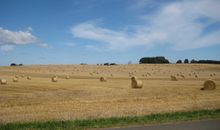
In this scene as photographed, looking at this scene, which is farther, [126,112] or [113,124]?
[126,112]

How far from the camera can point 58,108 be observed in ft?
64.8

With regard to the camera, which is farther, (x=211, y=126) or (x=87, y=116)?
(x=87, y=116)

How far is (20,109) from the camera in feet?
63.3

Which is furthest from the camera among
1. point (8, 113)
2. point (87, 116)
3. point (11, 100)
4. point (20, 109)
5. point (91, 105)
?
point (11, 100)

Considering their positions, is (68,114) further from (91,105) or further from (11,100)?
(11,100)

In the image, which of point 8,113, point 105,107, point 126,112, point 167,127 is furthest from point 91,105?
point 167,127

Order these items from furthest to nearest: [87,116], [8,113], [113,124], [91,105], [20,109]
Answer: [91,105] < [20,109] < [8,113] < [87,116] < [113,124]

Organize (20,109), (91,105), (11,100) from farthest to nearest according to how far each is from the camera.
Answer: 1. (11,100)
2. (91,105)
3. (20,109)

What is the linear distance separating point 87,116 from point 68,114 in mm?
1057

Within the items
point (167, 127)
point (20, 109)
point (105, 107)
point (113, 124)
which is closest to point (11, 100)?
point (20, 109)

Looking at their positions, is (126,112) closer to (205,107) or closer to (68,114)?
(68,114)

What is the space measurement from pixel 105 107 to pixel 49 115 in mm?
3889

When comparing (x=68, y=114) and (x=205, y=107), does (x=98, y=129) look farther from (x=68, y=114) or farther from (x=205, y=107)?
(x=205, y=107)

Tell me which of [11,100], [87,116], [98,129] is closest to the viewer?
[98,129]
